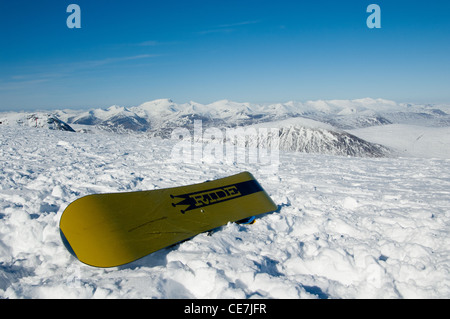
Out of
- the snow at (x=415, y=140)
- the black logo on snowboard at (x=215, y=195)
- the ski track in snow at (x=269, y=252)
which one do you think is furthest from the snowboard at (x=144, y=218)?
the snow at (x=415, y=140)

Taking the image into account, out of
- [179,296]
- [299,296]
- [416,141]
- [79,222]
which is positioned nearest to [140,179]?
[79,222]

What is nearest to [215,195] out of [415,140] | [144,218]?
[144,218]

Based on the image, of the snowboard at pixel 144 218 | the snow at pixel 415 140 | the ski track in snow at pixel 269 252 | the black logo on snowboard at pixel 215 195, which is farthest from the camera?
the snow at pixel 415 140

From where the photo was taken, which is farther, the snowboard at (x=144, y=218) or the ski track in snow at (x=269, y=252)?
the snowboard at (x=144, y=218)

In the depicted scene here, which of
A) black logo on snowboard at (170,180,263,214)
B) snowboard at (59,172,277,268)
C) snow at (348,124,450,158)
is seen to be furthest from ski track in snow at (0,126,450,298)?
snow at (348,124,450,158)

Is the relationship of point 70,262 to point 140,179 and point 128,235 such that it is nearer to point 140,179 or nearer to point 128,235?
point 128,235

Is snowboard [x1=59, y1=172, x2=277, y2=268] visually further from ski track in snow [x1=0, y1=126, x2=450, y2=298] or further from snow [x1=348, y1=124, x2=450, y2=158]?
snow [x1=348, y1=124, x2=450, y2=158]

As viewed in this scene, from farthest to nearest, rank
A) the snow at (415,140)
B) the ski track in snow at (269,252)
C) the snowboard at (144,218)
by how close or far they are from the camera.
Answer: the snow at (415,140) < the snowboard at (144,218) < the ski track in snow at (269,252)

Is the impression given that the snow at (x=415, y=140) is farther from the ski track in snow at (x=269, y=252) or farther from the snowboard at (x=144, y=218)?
the snowboard at (x=144, y=218)

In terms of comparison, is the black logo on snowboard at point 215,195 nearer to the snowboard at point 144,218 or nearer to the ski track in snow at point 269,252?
the snowboard at point 144,218

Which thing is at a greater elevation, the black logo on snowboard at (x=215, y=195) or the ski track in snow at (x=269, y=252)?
the black logo on snowboard at (x=215, y=195)
